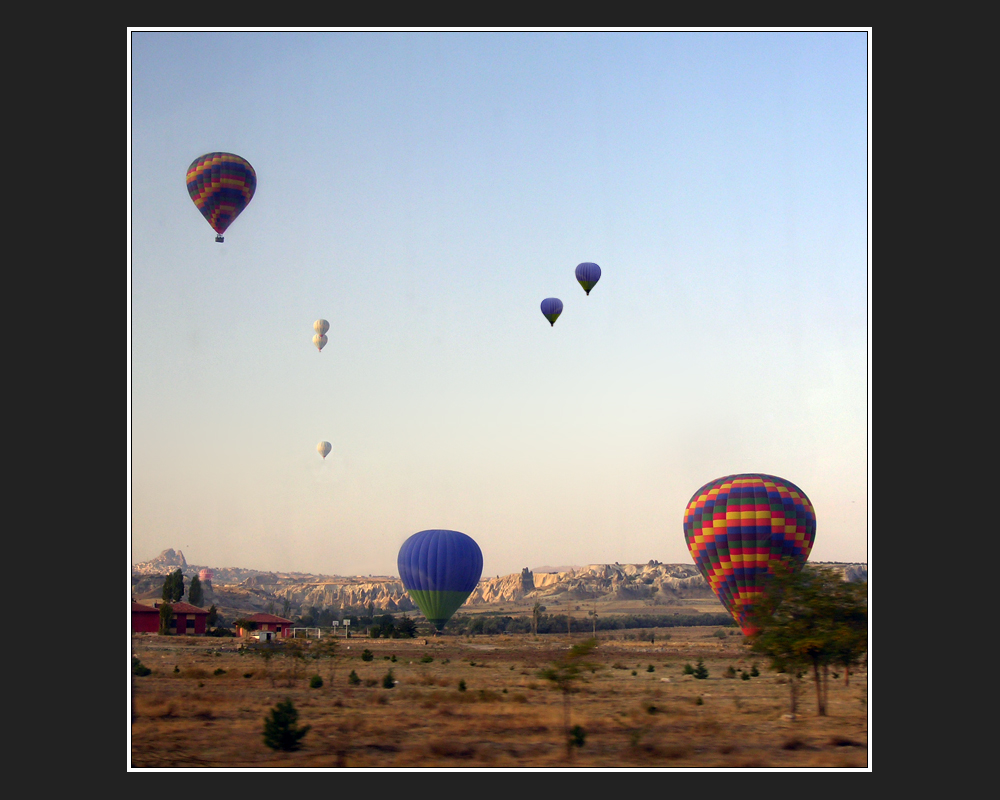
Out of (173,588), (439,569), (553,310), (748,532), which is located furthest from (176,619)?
(748,532)

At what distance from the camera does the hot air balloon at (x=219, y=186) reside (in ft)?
180

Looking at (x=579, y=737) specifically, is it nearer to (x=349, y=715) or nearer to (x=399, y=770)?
(x=399, y=770)

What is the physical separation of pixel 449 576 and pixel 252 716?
45430mm

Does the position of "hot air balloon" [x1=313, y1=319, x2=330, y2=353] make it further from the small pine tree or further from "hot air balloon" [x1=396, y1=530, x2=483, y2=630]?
the small pine tree

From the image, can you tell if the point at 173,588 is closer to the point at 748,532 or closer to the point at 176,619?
the point at 176,619

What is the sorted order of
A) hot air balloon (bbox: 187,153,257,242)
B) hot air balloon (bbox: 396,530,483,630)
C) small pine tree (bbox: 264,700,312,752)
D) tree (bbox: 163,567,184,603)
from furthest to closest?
tree (bbox: 163,567,184,603)
hot air balloon (bbox: 396,530,483,630)
hot air balloon (bbox: 187,153,257,242)
small pine tree (bbox: 264,700,312,752)

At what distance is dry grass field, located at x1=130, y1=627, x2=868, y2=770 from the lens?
25.1m


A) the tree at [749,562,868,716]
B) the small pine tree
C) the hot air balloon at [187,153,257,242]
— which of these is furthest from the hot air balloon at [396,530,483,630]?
the small pine tree

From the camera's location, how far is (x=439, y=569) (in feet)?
257

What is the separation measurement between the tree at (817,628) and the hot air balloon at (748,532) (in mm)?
14199

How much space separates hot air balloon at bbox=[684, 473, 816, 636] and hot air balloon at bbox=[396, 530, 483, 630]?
1188 inches

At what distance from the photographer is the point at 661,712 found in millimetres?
33188

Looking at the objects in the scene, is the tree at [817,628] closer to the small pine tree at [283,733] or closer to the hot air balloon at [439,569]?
the small pine tree at [283,733]

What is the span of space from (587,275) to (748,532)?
21.1 m
